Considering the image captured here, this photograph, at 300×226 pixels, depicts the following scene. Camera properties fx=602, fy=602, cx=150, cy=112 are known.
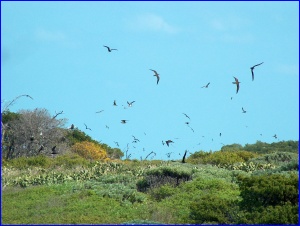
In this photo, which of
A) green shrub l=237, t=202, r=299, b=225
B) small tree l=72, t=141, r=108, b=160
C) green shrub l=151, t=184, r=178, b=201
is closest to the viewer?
green shrub l=237, t=202, r=299, b=225

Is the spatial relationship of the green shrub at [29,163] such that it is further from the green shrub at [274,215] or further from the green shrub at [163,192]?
the green shrub at [274,215]

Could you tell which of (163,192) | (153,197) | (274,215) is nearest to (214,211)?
(274,215)

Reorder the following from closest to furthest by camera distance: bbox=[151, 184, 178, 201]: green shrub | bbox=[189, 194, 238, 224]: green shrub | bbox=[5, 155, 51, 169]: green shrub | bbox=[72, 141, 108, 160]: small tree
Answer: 1. bbox=[189, 194, 238, 224]: green shrub
2. bbox=[151, 184, 178, 201]: green shrub
3. bbox=[5, 155, 51, 169]: green shrub
4. bbox=[72, 141, 108, 160]: small tree

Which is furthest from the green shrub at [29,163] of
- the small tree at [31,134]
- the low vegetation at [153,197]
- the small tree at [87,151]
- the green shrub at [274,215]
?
the green shrub at [274,215]

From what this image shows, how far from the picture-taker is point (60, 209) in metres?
15.7

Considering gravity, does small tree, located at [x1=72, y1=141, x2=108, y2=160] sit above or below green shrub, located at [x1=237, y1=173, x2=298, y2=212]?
above

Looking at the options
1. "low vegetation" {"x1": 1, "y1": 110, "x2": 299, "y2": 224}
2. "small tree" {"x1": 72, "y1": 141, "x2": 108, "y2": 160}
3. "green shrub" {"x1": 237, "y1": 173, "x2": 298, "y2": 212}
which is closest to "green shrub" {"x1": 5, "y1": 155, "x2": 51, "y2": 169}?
"low vegetation" {"x1": 1, "y1": 110, "x2": 299, "y2": 224}

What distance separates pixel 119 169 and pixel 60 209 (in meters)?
9.43

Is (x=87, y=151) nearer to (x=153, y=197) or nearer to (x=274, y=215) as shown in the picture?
(x=153, y=197)

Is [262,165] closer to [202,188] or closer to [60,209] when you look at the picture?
[202,188]

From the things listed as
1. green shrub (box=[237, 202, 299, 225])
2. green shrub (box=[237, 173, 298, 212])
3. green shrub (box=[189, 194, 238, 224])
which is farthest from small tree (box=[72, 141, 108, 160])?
green shrub (box=[237, 202, 299, 225])

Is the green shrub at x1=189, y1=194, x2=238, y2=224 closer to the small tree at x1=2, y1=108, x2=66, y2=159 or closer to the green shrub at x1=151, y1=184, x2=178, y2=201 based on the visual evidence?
the green shrub at x1=151, y1=184, x2=178, y2=201

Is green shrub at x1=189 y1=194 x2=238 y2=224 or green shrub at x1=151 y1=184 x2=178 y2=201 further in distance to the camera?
green shrub at x1=151 y1=184 x2=178 y2=201

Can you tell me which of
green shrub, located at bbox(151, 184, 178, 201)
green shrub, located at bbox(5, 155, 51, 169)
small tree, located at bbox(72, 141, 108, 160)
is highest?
small tree, located at bbox(72, 141, 108, 160)
